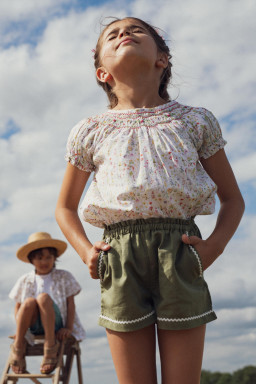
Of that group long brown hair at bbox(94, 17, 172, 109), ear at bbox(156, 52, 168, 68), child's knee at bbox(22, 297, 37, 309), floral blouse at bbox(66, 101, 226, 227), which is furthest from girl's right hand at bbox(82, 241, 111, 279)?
child's knee at bbox(22, 297, 37, 309)

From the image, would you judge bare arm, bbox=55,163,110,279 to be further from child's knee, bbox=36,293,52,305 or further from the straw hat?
the straw hat

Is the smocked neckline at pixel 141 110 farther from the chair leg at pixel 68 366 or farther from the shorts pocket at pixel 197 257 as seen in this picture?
the chair leg at pixel 68 366

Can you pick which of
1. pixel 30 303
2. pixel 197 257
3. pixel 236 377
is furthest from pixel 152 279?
pixel 236 377

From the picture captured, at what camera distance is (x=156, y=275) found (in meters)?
1.68

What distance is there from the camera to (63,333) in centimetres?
496

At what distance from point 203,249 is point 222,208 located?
28 cm

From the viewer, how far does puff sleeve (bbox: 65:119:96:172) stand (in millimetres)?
1883

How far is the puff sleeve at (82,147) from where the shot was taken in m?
1.88

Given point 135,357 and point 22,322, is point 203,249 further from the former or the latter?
point 22,322

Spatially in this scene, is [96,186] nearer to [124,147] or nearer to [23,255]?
[124,147]

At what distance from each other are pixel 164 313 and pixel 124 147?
23.0 inches

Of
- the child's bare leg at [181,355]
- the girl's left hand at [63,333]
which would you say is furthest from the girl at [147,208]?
the girl's left hand at [63,333]

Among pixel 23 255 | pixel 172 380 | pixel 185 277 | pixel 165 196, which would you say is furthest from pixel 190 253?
pixel 23 255

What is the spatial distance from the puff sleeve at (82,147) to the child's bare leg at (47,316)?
10.7 ft
